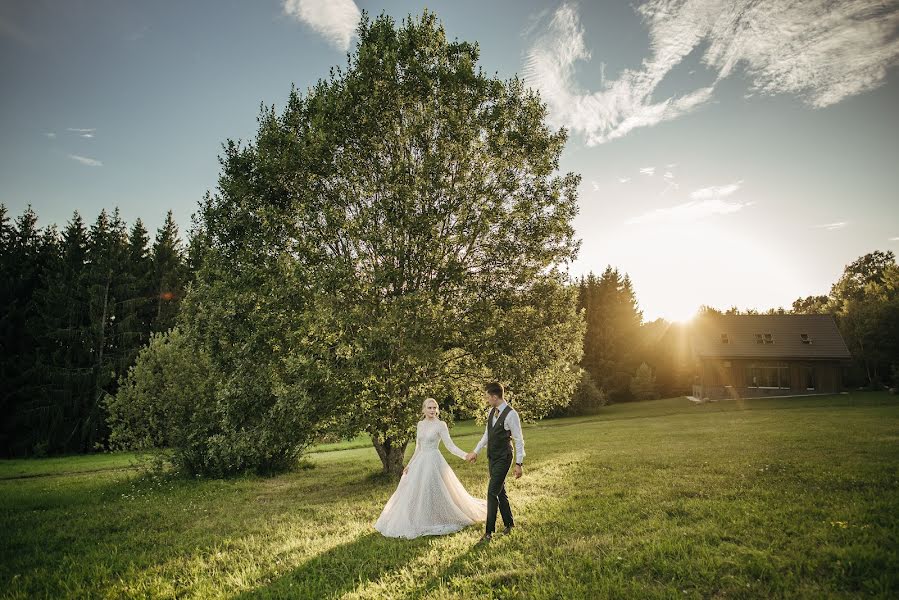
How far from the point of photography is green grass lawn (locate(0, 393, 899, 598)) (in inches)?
Result: 220

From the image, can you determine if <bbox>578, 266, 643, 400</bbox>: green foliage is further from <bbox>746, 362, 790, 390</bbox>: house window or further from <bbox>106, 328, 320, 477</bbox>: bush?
<bbox>106, 328, 320, 477</bbox>: bush

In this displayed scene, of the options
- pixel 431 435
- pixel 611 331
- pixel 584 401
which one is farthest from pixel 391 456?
pixel 611 331

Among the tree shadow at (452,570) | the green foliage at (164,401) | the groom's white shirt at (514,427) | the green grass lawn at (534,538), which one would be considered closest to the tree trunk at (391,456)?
the green grass lawn at (534,538)

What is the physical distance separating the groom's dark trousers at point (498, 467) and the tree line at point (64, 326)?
38433mm

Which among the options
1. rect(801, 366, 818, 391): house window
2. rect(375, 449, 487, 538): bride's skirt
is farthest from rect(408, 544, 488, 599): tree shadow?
rect(801, 366, 818, 391): house window

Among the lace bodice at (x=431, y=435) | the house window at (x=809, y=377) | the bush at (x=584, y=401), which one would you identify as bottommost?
the bush at (x=584, y=401)

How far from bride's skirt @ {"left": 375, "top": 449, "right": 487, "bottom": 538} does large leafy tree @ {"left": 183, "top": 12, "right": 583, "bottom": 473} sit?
3178mm

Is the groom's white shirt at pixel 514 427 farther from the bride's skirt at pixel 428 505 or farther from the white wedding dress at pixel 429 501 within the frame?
the bride's skirt at pixel 428 505

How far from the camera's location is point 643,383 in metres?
52.0

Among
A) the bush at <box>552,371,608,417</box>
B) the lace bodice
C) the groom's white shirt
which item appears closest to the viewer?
the groom's white shirt

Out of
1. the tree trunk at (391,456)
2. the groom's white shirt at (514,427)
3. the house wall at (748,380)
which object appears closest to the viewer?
the groom's white shirt at (514,427)

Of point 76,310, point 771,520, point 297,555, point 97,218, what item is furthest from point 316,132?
point 97,218

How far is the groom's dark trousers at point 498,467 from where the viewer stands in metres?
7.41

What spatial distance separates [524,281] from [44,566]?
11.9 meters
